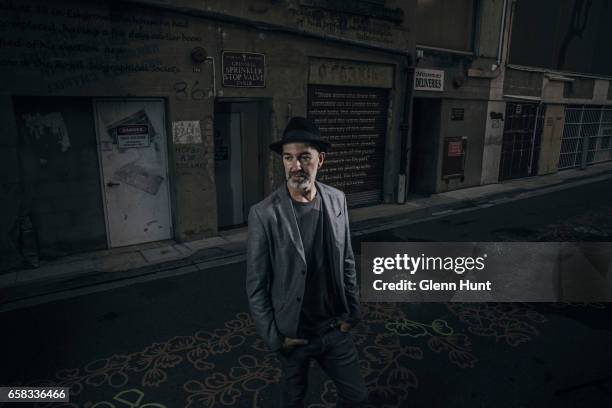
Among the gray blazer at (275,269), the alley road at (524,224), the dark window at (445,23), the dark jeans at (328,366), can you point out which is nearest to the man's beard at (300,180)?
the gray blazer at (275,269)

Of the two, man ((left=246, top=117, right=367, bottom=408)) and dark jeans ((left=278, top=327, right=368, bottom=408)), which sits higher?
man ((left=246, top=117, right=367, bottom=408))

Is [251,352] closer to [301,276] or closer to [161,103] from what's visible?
[301,276]

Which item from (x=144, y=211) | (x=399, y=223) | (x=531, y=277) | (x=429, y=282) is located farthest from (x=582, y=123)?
(x=144, y=211)

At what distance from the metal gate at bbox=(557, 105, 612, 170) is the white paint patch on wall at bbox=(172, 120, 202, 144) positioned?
1567 cm

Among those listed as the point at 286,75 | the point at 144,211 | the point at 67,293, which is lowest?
the point at 67,293

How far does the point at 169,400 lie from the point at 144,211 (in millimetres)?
4777

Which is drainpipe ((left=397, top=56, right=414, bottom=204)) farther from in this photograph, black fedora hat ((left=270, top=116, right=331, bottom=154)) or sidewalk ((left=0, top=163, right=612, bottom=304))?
black fedora hat ((left=270, top=116, right=331, bottom=154))

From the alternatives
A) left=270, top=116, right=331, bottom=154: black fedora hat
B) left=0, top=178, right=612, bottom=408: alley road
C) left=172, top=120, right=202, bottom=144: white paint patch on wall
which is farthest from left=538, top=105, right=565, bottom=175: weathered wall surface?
left=270, top=116, right=331, bottom=154: black fedora hat

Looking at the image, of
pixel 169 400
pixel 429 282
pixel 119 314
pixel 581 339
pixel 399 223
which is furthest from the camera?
pixel 399 223

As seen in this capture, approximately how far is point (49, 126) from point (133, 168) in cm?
146

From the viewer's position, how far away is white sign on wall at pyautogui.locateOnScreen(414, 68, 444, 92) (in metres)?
11.2

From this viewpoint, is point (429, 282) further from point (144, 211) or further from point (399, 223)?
point (144, 211)

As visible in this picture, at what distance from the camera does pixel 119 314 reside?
5.33m

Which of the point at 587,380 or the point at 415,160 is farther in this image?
the point at 415,160
